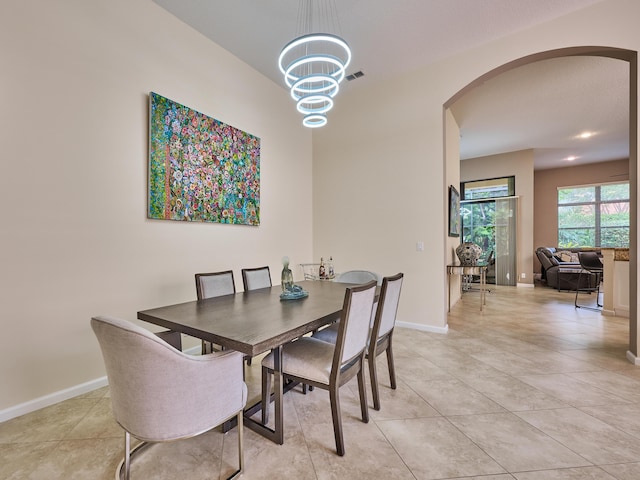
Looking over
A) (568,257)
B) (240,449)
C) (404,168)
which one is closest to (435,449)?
(240,449)

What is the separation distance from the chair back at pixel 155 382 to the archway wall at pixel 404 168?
120 inches

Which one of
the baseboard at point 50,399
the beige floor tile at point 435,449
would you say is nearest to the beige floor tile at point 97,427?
the baseboard at point 50,399

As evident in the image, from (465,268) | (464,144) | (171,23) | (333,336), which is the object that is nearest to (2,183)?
(171,23)

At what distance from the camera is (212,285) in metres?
2.39

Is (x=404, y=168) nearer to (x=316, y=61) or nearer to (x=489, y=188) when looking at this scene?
(x=316, y=61)

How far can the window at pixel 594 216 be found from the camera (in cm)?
769

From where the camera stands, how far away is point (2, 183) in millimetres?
1861

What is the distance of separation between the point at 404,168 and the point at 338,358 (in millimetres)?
3021

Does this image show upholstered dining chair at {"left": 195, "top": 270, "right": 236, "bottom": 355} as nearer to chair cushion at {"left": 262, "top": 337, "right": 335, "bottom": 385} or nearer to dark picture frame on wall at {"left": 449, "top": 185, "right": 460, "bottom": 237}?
chair cushion at {"left": 262, "top": 337, "right": 335, "bottom": 385}

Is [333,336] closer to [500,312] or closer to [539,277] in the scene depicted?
[500,312]

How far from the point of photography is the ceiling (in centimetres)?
273

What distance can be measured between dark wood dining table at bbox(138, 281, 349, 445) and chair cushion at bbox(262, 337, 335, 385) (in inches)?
3.6

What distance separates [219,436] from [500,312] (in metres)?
4.60

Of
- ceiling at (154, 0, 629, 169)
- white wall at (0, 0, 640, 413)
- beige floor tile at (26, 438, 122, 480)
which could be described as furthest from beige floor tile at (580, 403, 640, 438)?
ceiling at (154, 0, 629, 169)
